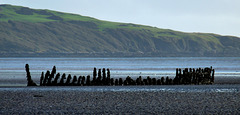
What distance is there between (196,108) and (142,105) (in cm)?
253

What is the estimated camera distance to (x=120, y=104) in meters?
20.5

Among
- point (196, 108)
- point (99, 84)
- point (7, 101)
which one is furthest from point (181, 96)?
point (99, 84)

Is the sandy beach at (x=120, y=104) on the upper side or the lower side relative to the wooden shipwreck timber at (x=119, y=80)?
lower

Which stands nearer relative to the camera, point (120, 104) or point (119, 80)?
point (120, 104)

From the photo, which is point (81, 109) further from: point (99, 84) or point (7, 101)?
point (99, 84)

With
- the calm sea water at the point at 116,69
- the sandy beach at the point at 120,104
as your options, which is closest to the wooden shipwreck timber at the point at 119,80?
the calm sea water at the point at 116,69

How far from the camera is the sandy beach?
17984 mm

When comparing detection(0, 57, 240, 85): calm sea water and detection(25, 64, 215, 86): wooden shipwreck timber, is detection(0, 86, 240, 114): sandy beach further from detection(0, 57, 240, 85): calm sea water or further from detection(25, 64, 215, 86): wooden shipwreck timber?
detection(0, 57, 240, 85): calm sea water

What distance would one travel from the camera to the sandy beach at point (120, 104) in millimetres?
17984

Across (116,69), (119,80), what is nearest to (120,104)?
(119,80)

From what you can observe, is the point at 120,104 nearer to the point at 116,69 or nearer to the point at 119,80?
the point at 119,80

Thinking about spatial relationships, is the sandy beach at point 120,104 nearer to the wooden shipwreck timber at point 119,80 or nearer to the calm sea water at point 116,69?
the wooden shipwreck timber at point 119,80

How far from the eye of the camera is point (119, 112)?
1759cm

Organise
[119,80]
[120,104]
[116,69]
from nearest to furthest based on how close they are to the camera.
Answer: [120,104] → [119,80] → [116,69]
